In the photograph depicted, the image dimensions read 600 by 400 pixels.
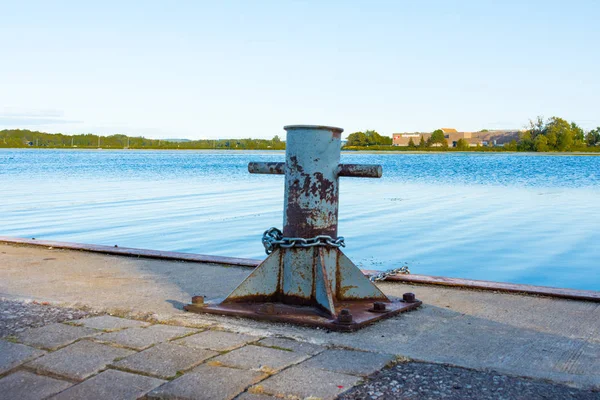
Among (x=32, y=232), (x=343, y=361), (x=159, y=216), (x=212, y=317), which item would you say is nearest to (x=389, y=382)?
(x=343, y=361)

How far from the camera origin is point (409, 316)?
4215 millimetres

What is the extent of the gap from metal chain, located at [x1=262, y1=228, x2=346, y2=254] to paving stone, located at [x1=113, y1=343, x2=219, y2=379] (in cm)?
108

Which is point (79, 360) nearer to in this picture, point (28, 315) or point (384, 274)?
point (28, 315)

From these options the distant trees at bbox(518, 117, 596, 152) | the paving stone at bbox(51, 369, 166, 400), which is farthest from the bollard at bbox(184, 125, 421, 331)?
the distant trees at bbox(518, 117, 596, 152)

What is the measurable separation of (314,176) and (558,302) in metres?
1.96

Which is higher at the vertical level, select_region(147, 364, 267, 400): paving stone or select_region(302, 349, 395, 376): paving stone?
select_region(302, 349, 395, 376): paving stone

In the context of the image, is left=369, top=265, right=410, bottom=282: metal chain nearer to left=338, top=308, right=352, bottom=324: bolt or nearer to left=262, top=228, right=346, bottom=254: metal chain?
left=262, top=228, right=346, bottom=254: metal chain

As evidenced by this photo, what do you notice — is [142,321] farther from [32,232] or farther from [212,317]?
[32,232]

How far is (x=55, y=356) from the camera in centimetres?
329

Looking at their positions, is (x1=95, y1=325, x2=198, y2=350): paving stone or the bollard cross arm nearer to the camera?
(x1=95, y1=325, x2=198, y2=350): paving stone

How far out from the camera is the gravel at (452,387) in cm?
281

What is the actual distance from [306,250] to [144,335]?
1151 millimetres

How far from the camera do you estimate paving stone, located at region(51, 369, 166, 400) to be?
283 cm

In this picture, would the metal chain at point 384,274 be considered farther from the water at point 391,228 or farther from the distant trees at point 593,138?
the distant trees at point 593,138
